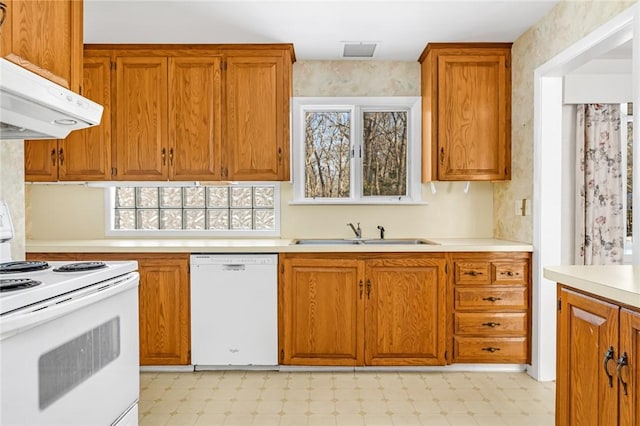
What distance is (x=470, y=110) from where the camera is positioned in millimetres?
3262

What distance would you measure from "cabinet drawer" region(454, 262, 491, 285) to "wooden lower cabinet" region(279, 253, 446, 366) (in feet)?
0.38

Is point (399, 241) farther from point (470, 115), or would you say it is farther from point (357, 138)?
point (470, 115)

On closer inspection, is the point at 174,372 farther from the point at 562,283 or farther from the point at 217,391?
the point at 562,283

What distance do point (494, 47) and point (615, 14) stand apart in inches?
47.2

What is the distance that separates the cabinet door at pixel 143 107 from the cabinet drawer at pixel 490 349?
246 cm

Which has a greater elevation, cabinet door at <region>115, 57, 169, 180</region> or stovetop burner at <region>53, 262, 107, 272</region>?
cabinet door at <region>115, 57, 169, 180</region>

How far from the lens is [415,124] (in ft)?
11.8

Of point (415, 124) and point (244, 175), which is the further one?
point (415, 124)

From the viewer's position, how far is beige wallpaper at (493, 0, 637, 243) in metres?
2.51

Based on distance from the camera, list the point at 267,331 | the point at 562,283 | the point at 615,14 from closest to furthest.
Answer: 1. the point at 562,283
2. the point at 615,14
3. the point at 267,331

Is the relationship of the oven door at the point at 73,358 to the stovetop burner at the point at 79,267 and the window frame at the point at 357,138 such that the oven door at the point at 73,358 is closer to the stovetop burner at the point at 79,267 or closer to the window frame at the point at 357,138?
the stovetop burner at the point at 79,267

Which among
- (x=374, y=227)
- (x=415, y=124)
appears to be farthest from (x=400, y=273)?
(x=415, y=124)

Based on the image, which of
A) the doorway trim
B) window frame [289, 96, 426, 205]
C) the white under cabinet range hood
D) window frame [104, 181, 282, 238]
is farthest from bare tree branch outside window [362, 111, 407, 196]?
the white under cabinet range hood

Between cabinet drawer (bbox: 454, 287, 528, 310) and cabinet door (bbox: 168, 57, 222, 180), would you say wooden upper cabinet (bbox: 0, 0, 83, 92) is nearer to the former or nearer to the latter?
cabinet door (bbox: 168, 57, 222, 180)
